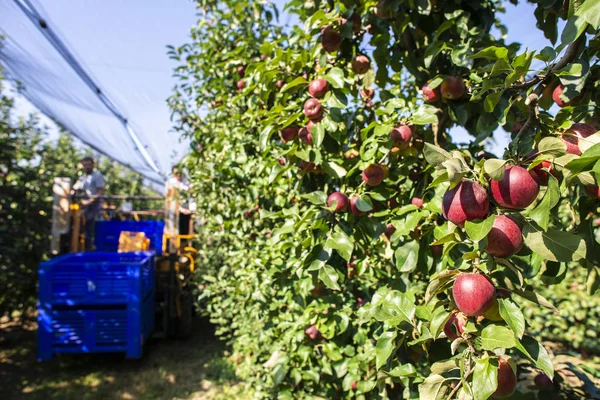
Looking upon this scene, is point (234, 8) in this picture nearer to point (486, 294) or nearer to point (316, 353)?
point (316, 353)

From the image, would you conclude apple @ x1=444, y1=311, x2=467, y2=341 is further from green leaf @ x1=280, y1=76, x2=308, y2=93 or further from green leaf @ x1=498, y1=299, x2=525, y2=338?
green leaf @ x1=280, y1=76, x2=308, y2=93

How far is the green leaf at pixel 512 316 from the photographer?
2.22 feet

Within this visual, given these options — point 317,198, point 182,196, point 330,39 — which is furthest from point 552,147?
point 182,196

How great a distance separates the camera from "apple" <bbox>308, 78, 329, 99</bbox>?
1.25 m

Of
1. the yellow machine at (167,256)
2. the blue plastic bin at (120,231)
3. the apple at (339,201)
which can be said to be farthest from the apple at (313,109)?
the blue plastic bin at (120,231)

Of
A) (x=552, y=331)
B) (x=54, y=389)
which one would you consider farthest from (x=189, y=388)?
(x=552, y=331)

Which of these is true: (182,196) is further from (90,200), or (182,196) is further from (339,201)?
(339,201)

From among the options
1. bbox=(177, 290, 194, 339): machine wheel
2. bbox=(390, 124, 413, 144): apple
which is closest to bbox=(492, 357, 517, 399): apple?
bbox=(390, 124, 413, 144): apple

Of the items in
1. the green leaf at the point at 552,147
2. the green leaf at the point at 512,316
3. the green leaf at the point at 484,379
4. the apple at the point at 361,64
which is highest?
the apple at the point at 361,64

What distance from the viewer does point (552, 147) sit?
693 millimetres

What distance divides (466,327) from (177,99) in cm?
373

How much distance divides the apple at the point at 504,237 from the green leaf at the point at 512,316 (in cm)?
10

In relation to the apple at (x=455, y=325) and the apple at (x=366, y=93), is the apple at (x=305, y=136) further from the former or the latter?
the apple at (x=455, y=325)

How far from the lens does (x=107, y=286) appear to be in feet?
11.8
